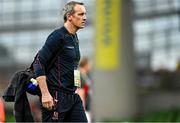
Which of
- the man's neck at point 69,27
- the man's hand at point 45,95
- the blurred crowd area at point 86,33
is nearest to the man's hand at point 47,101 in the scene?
the man's hand at point 45,95

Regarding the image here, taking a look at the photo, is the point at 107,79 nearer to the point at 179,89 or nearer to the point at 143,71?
the point at 179,89

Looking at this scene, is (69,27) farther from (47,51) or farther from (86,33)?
(86,33)

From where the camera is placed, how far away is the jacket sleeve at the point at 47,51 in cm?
745

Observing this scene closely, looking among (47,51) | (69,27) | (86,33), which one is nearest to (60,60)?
(47,51)

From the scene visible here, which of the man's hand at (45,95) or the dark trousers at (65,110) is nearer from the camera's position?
the man's hand at (45,95)

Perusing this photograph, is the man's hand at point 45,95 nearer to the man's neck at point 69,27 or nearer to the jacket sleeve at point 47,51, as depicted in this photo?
the jacket sleeve at point 47,51

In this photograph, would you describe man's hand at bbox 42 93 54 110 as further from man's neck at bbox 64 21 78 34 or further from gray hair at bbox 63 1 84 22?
gray hair at bbox 63 1 84 22

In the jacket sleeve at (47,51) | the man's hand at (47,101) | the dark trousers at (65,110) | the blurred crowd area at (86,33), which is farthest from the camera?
the blurred crowd area at (86,33)

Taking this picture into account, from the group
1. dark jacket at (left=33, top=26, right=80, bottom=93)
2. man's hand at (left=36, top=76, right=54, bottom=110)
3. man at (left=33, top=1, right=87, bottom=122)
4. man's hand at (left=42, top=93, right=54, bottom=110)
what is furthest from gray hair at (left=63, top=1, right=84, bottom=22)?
man's hand at (left=42, top=93, right=54, bottom=110)

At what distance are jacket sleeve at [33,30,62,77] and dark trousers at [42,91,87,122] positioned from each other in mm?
288

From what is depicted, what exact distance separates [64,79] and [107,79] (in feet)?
55.6

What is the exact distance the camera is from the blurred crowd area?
32406 mm

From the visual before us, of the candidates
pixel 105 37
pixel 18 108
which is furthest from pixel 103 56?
pixel 18 108

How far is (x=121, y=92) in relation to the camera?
81.7 feet
